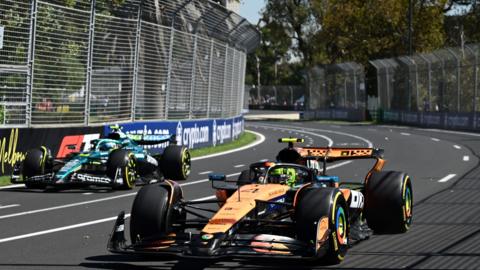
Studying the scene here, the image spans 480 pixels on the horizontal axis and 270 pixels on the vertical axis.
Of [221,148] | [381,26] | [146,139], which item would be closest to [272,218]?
[146,139]

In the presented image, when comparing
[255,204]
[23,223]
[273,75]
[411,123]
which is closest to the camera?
[255,204]

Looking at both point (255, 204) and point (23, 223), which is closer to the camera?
point (255, 204)

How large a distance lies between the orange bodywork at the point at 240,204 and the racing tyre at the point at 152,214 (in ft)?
1.86

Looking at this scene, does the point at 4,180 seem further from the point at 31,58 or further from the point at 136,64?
the point at 136,64

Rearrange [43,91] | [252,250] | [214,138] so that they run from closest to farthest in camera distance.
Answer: [252,250] → [43,91] → [214,138]

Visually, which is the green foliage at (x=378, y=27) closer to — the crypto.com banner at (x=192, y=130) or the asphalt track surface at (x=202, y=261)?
the crypto.com banner at (x=192, y=130)

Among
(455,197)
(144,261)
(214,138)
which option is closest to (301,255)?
(144,261)

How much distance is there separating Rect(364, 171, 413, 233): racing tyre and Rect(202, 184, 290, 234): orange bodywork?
1250mm

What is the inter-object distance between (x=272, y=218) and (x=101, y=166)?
725 centimetres

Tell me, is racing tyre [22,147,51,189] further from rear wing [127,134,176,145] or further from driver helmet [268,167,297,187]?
driver helmet [268,167,297,187]

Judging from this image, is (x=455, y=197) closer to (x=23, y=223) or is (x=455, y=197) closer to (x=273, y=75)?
(x=23, y=223)

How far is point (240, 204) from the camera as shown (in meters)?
8.23

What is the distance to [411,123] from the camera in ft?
168

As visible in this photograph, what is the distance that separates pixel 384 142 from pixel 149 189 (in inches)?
940
